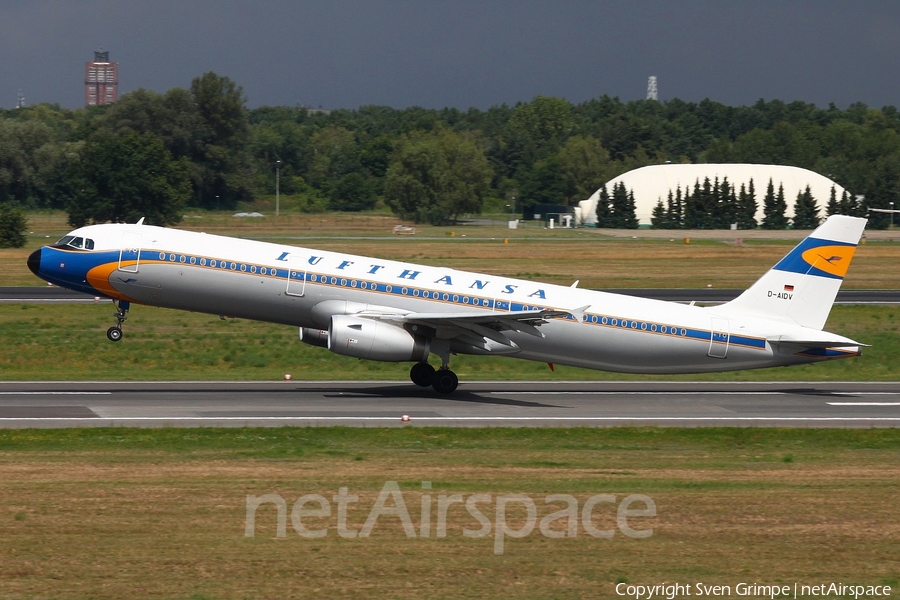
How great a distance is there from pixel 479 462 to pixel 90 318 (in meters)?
28.5

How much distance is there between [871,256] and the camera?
291 ft

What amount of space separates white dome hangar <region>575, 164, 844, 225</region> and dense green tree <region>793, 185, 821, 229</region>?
223 inches

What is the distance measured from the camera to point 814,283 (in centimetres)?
3388

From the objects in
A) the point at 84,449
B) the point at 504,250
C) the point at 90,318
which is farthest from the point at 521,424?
the point at 504,250

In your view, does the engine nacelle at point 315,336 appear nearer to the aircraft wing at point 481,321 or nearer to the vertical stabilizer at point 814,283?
the aircraft wing at point 481,321

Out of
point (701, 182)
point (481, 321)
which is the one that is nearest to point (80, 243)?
point (481, 321)

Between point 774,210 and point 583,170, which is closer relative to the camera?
point 774,210

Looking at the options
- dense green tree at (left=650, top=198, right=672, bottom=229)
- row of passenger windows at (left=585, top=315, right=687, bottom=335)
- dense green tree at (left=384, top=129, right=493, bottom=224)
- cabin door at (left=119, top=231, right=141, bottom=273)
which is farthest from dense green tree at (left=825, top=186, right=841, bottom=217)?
cabin door at (left=119, top=231, right=141, bottom=273)

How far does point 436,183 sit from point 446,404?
118 metres

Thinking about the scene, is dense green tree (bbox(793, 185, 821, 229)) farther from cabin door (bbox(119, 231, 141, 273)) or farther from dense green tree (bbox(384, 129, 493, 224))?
cabin door (bbox(119, 231, 141, 273))

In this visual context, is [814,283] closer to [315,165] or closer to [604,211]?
[604,211]

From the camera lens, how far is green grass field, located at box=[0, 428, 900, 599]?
13.8 metres

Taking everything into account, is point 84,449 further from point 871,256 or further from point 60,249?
point 871,256

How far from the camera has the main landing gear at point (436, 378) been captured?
32438 millimetres
